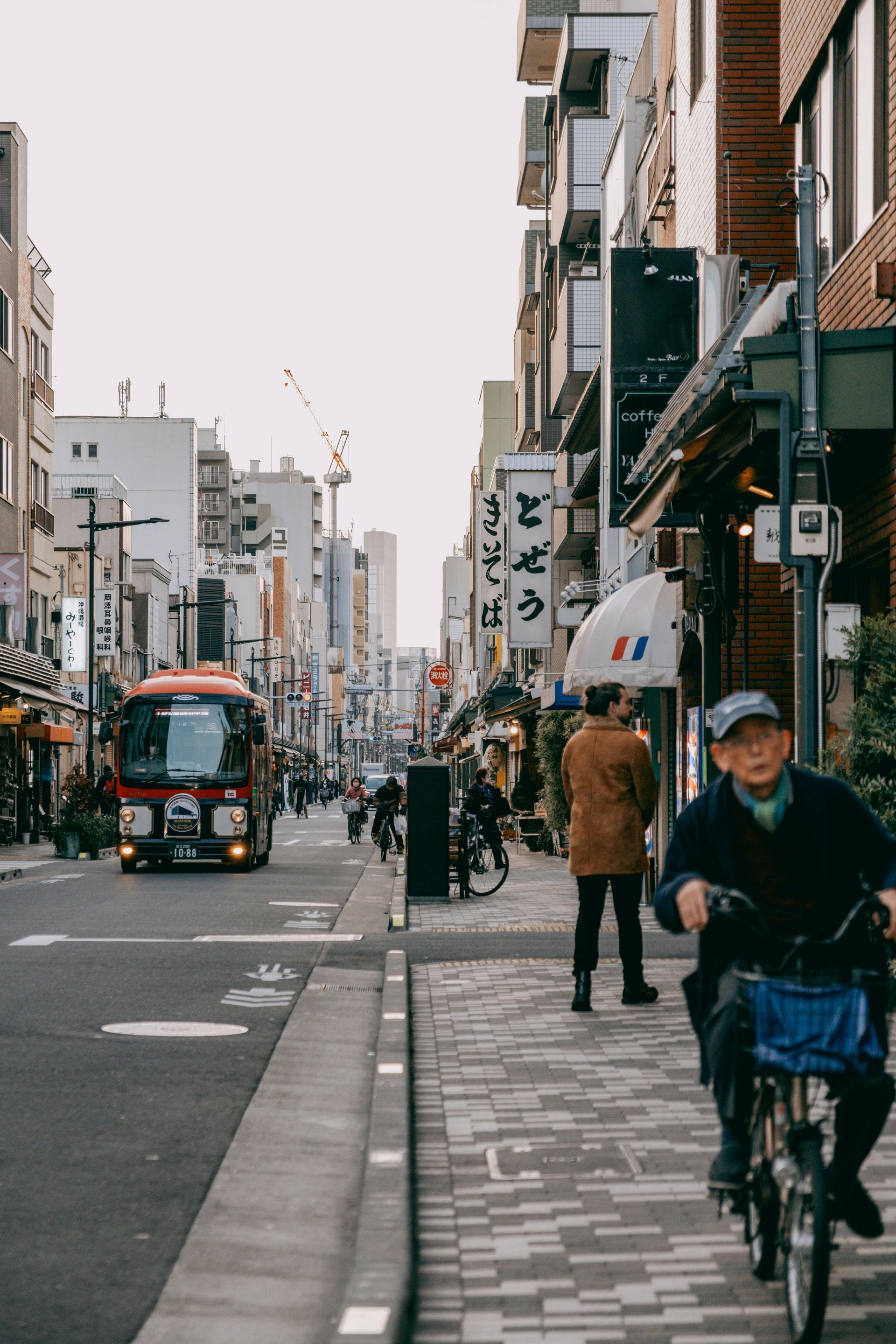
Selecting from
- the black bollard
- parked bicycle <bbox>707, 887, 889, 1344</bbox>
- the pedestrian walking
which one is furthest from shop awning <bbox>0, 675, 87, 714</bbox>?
parked bicycle <bbox>707, 887, 889, 1344</bbox>

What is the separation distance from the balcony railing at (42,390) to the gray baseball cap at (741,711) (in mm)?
49318

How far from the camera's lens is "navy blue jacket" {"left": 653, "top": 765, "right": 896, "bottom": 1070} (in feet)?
15.5

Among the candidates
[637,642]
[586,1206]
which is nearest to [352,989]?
[586,1206]

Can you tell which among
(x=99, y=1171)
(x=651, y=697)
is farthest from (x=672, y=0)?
(x=99, y=1171)

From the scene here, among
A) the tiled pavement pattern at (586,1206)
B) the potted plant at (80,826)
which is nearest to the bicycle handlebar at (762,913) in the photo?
the tiled pavement pattern at (586,1206)

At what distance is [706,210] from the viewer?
21.1 m

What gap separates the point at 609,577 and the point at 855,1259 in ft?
89.1

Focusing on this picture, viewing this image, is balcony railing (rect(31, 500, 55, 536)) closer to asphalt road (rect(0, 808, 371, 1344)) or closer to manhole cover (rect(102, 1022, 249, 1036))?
asphalt road (rect(0, 808, 371, 1344))

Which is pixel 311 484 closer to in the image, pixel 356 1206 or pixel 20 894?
pixel 20 894

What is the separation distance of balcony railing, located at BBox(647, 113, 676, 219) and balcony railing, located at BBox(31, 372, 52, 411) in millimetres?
28958

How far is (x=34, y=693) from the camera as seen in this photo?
120ft

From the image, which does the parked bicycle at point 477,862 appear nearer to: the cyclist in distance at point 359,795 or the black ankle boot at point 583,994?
the black ankle boot at point 583,994

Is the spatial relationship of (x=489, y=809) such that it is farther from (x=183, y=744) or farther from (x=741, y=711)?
(x=741, y=711)

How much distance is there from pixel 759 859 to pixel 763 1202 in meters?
0.93
